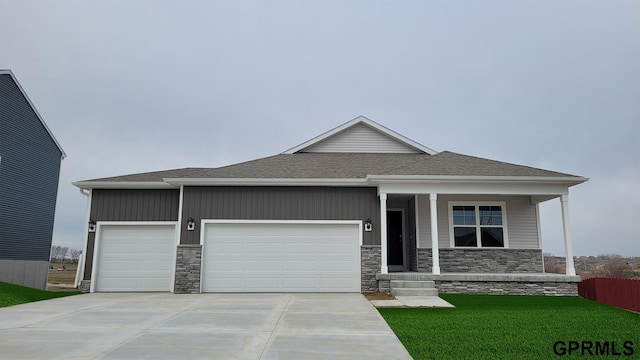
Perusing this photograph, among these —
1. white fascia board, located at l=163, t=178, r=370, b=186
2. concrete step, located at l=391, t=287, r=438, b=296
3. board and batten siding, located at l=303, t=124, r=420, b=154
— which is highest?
board and batten siding, located at l=303, t=124, r=420, b=154

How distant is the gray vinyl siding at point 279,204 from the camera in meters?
12.0

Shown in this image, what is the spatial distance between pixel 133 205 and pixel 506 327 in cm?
1078

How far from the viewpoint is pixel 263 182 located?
474 inches

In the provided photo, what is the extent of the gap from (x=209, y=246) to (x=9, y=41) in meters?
13.3

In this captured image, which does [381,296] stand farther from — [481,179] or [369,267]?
[481,179]

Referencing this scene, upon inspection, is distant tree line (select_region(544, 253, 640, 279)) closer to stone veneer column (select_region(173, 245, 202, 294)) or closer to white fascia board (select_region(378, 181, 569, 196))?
white fascia board (select_region(378, 181, 569, 196))

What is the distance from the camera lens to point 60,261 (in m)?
29.0

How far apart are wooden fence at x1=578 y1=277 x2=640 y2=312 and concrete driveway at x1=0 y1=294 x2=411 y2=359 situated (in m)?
5.33

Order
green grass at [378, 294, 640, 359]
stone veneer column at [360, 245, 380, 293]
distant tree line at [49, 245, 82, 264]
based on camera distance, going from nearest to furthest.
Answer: green grass at [378, 294, 640, 359], stone veneer column at [360, 245, 380, 293], distant tree line at [49, 245, 82, 264]

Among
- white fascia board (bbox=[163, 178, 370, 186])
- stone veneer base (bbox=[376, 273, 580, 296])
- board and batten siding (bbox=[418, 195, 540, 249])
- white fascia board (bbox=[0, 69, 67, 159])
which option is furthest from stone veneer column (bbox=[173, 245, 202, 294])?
white fascia board (bbox=[0, 69, 67, 159])

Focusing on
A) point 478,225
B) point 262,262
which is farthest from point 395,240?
point 262,262

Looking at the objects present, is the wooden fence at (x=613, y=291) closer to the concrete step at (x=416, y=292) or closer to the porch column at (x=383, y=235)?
the concrete step at (x=416, y=292)

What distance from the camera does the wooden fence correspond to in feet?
27.1

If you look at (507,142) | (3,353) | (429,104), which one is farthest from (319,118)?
(3,353)
